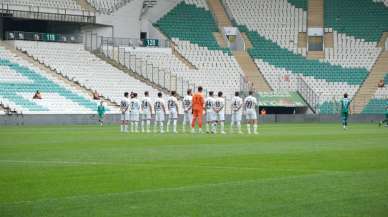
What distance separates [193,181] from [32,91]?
125 ft

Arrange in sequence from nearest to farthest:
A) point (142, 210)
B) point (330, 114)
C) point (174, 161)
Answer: point (142, 210) < point (174, 161) < point (330, 114)

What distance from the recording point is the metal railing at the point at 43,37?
57.5 meters

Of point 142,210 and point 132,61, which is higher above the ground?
point 132,61

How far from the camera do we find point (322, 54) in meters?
68.9

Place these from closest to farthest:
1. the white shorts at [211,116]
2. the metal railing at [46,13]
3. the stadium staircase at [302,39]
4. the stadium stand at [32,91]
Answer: the white shorts at [211,116] < the stadium stand at [32,91] < the metal railing at [46,13] < the stadium staircase at [302,39]

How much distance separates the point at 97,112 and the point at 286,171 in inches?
1399

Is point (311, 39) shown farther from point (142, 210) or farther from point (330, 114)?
point (142, 210)

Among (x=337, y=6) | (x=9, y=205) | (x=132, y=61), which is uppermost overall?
(x=337, y=6)

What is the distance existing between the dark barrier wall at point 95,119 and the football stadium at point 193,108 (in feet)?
0.25

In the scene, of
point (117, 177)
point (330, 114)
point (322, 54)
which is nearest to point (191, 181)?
point (117, 177)

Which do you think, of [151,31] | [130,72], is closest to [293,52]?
[151,31]

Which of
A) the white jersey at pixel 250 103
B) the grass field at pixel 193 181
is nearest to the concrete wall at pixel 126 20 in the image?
the white jersey at pixel 250 103

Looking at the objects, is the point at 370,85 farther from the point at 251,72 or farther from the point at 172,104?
the point at 172,104

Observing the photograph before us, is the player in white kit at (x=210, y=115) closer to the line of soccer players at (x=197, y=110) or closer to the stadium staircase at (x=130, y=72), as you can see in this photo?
the line of soccer players at (x=197, y=110)
